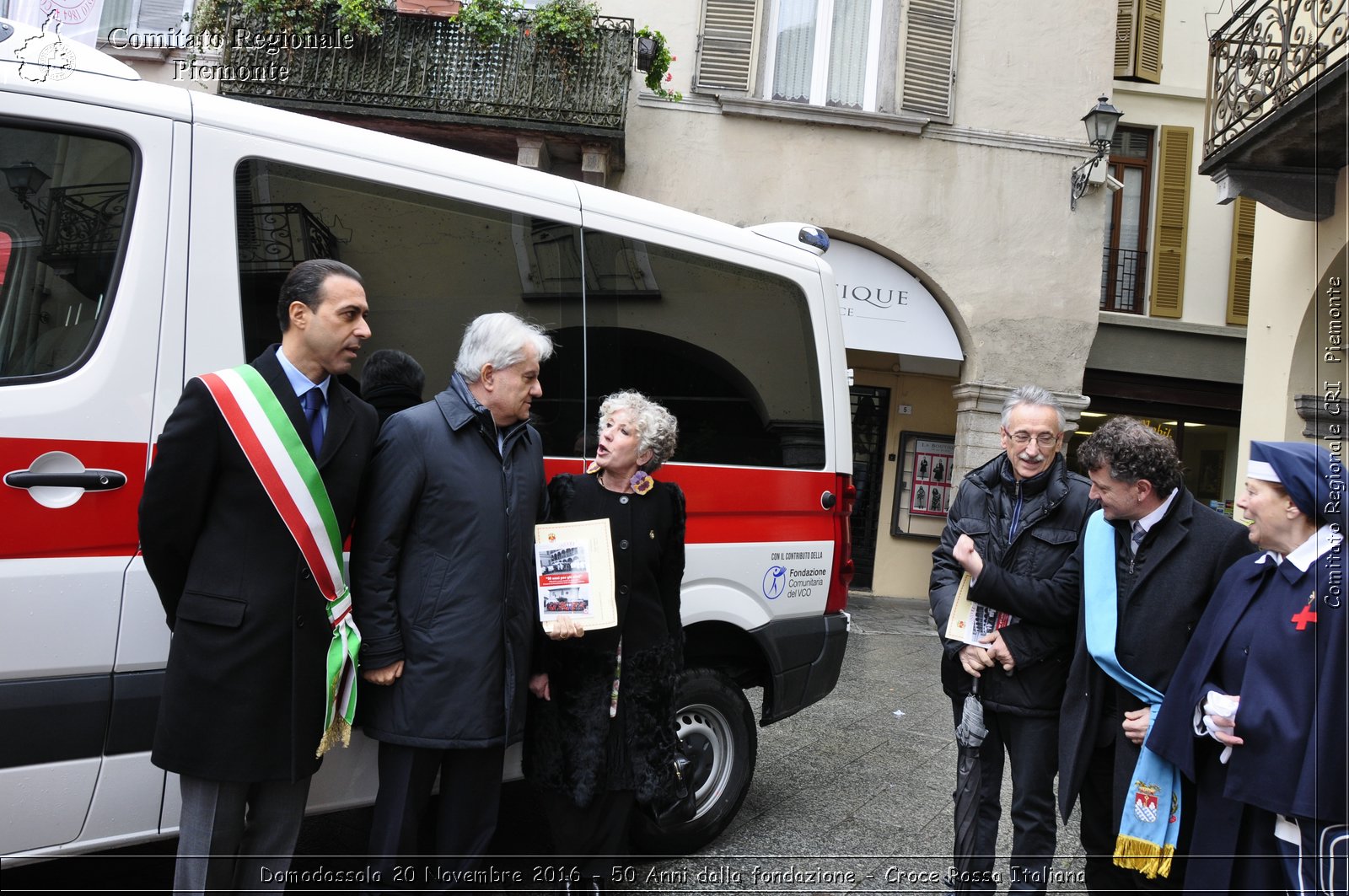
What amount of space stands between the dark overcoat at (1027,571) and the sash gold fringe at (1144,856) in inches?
19.2

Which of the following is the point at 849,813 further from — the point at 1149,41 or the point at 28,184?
the point at 1149,41

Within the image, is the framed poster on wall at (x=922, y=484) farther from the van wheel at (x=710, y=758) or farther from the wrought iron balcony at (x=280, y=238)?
the wrought iron balcony at (x=280, y=238)

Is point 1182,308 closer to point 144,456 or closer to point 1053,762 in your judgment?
point 1053,762

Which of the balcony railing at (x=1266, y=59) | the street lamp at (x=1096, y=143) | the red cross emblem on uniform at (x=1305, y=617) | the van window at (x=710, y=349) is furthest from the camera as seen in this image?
the street lamp at (x=1096, y=143)

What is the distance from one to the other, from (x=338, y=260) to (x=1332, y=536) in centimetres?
283

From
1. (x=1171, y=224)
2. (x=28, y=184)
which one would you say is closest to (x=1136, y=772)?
(x=28, y=184)

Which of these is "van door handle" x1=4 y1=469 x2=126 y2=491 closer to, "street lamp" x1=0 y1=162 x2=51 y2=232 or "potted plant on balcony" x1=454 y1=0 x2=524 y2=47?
"street lamp" x1=0 y1=162 x2=51 y2=232

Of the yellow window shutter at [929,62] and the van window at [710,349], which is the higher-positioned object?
the yellow window shutter at [929,62]

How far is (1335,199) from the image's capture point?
8.44 meters

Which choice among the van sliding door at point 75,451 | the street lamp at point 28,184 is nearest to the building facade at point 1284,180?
the van sliding door at point 75,451

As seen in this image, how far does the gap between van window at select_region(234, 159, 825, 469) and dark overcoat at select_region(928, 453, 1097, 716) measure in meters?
0.95

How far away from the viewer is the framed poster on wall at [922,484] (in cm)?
1359

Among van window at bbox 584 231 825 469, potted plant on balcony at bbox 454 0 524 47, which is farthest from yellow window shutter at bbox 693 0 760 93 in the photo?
van window at bbox 584 231 825 469

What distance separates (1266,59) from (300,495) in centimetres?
862
